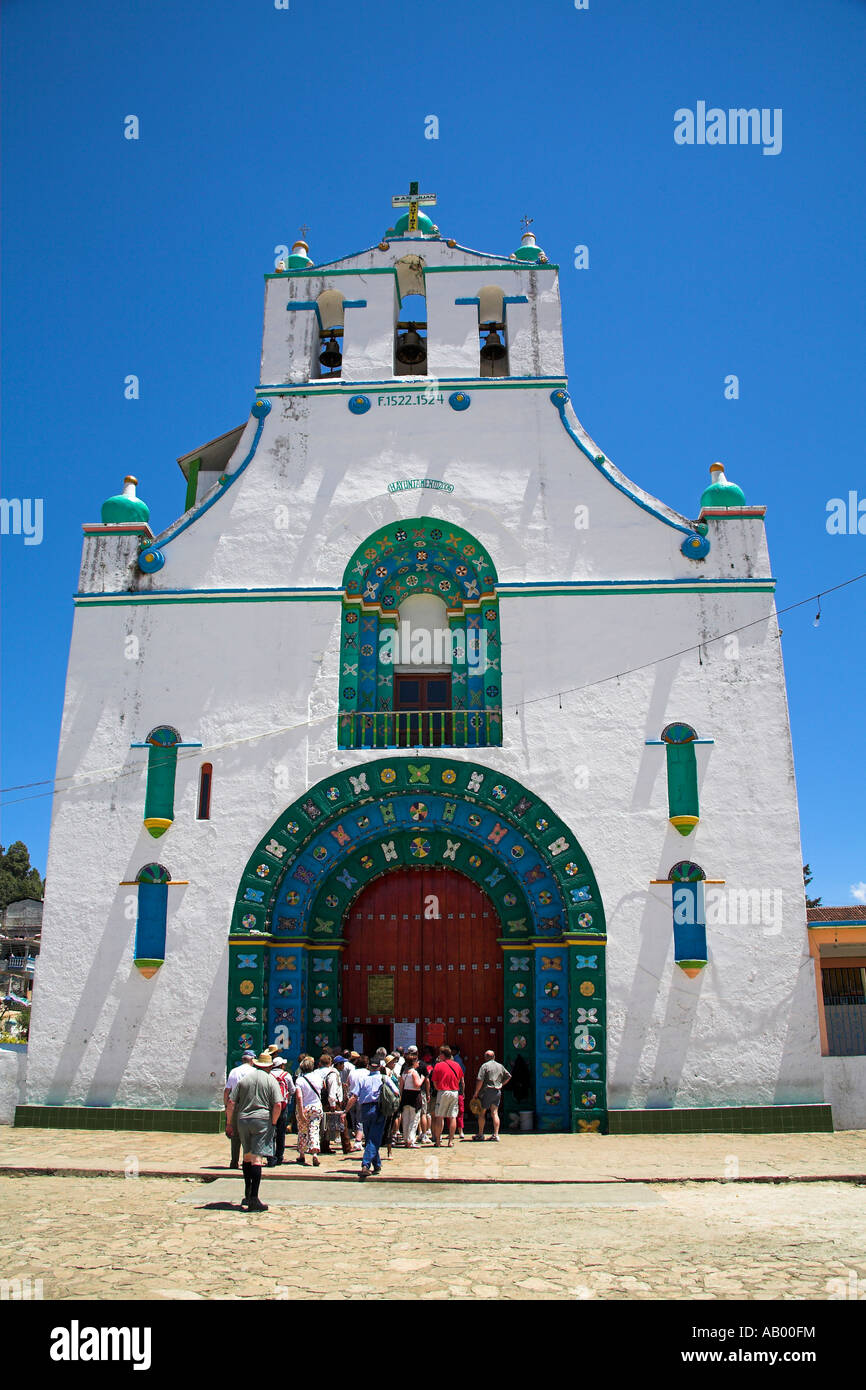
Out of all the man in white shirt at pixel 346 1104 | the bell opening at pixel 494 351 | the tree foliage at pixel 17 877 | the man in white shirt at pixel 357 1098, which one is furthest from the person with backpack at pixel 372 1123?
the tree foliage at pixel 17 877

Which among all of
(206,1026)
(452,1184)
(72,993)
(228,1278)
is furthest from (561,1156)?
(72,993)

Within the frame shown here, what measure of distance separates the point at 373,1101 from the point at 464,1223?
2.48 m

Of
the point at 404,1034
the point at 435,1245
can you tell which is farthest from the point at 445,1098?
the point at 435,1245

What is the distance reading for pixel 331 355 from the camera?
1858cm

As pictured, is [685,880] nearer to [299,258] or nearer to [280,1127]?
[280,1127]

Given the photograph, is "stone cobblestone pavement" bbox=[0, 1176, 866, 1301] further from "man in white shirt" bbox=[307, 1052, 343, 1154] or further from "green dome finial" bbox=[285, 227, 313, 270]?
"green dome finial" bbox=[285, 227, 313, 270]

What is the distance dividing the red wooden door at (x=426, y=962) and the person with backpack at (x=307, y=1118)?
2655mm

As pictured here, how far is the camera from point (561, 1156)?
12.0 meters

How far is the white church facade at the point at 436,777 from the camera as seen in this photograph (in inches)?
559

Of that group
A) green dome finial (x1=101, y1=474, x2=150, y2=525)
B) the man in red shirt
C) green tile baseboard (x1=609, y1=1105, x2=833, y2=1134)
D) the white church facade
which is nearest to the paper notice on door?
the white church facade

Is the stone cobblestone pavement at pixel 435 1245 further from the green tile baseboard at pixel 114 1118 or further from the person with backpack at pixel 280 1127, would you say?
the green tile baseboard at pixel 114 1118

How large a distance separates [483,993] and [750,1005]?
371cm
